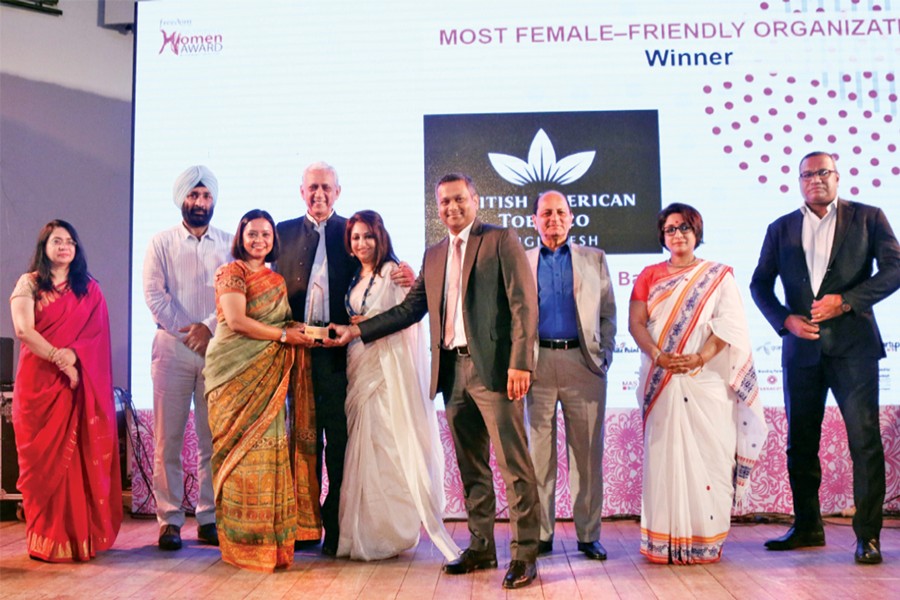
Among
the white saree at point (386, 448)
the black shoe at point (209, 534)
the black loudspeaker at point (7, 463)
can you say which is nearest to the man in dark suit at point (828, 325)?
the white saree at point (386, 448)

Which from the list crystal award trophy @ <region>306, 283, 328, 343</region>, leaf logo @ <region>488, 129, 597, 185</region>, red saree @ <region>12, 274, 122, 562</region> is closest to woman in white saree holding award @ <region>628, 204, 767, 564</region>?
leaf logo @ <region>488, 129, 597, 185</region>

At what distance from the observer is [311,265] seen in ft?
12.0

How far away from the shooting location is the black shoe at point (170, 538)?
363cm

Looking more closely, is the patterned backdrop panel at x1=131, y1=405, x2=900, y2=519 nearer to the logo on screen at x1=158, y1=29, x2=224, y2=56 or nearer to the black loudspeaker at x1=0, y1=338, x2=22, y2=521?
the black loudspeaker at x1=0, y1=338, x2=22, y2=521

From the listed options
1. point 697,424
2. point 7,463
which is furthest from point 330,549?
point 7,463

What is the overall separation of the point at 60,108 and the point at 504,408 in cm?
369

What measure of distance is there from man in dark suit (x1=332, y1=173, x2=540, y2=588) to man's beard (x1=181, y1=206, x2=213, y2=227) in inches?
52.1

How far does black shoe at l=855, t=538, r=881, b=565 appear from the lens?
126 inches

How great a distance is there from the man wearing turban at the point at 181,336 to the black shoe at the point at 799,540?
8.13ft

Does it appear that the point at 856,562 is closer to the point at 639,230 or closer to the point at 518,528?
the point at 518,528

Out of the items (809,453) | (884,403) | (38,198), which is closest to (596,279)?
(809,453)

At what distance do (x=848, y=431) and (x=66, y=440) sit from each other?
3287 millimetres

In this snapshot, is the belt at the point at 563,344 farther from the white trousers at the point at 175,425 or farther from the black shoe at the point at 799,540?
the white trousers at the point at 175,425

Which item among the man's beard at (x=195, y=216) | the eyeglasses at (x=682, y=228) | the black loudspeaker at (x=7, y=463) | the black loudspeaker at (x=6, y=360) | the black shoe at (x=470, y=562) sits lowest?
the black shoe at (x=470, y=562)
